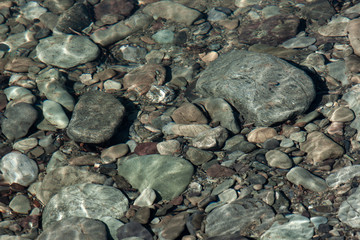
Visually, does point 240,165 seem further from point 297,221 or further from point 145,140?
point 145,140

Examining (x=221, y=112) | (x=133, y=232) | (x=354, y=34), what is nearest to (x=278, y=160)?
(x=221, y=112)

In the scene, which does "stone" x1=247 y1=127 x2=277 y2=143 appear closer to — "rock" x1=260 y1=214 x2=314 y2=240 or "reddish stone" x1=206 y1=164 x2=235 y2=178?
"reddish stone" x1=206 y1=164 x2=235 y2=178

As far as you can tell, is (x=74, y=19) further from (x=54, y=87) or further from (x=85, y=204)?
(x=85, y=204)

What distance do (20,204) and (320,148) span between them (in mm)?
3268

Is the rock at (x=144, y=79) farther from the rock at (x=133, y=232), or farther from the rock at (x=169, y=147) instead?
the rock at (x=133, y=232)

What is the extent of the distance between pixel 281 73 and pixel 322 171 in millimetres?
1368

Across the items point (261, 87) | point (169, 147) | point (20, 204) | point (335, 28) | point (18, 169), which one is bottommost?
point (20, 204)

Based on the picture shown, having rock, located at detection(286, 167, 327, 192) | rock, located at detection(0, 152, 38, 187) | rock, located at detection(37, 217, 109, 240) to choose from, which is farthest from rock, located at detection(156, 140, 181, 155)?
rock, located at detection(0, 152, 38, 187)

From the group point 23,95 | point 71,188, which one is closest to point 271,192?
point 71,188

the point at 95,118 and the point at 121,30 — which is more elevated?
the point at 121,30

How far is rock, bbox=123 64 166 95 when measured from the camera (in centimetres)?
558

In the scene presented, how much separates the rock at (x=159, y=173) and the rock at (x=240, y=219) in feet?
→ 1.85

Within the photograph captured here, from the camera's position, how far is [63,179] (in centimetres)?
443

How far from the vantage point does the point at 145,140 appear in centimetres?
489
